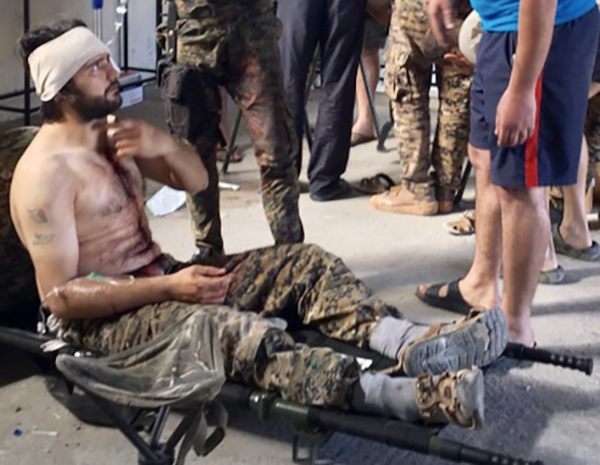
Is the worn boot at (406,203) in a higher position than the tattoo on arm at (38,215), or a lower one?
lower

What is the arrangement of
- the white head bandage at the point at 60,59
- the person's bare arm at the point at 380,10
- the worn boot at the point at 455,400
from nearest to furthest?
the worn boot at the point at 455,400 → the white head bandage at the point at 60,59 → the person's bare arm at the point at 380,10

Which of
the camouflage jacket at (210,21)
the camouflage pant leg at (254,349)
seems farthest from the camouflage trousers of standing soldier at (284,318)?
the camouflage jacket at (210,21)

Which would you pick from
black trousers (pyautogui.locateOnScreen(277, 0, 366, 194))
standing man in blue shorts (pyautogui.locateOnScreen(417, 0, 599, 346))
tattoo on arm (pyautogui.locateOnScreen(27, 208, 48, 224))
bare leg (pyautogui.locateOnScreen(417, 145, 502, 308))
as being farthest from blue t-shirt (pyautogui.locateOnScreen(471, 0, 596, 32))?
black trousers (pyautogui.locateOnScreen(277, 0, 366, 194))

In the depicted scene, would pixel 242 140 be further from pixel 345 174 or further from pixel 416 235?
pixel 416 235

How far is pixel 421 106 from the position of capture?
4234 mm

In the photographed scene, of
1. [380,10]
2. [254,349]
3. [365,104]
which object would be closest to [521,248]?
[254,349]

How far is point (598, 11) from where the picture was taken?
103 inches

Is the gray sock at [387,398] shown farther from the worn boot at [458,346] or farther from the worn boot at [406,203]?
the worn boot at [406,203]

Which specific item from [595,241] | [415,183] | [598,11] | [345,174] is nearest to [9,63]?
[345,174]

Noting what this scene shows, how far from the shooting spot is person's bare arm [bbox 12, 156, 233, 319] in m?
2.36

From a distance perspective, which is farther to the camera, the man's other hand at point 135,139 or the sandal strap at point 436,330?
the man's other hand at point 135,139

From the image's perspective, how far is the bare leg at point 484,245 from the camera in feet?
9.55

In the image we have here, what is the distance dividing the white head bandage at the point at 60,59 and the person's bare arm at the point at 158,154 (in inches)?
7.0

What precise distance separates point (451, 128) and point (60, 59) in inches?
83.8
